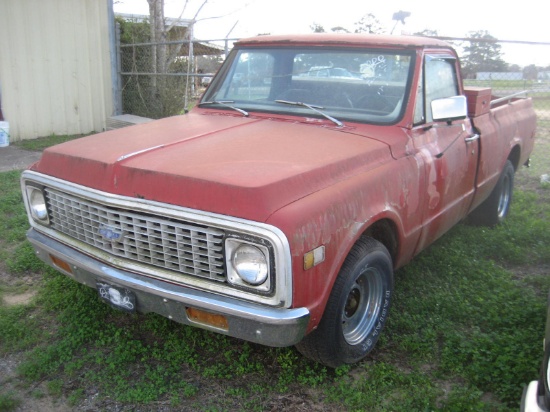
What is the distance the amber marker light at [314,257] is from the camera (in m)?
2.49

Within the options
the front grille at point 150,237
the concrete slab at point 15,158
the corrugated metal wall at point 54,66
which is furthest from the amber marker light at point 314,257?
the corrugated metal wall at point 54,66

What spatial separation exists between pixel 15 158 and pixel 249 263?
22.7 ft

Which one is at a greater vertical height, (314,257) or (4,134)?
(314,257)

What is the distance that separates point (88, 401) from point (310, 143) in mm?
1891

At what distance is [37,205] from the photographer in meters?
3.36

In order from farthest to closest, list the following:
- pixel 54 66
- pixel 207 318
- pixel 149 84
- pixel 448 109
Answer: pixel 149 84, pixel 54 66, pixel 448 109, pixel 207 318

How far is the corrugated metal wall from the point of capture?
9234 millimetres

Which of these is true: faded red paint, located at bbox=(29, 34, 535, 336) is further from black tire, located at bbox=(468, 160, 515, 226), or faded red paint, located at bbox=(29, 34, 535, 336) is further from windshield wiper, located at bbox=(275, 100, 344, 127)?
black tire, located at bbox=(468, 160, 515, 226)

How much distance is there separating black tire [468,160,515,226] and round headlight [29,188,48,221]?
411 cm

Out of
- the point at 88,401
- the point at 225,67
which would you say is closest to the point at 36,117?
the point at 225,67

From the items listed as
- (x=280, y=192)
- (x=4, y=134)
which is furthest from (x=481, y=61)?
(x=280, y=192)

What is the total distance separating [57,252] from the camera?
124 inches

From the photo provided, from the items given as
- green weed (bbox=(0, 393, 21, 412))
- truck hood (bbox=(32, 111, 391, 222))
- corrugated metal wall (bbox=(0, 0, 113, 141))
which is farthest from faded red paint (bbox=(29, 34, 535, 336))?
corrugated metal wall (bbox=(0, 0, 113, 141))

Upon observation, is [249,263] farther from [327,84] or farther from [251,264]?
[327,84]
